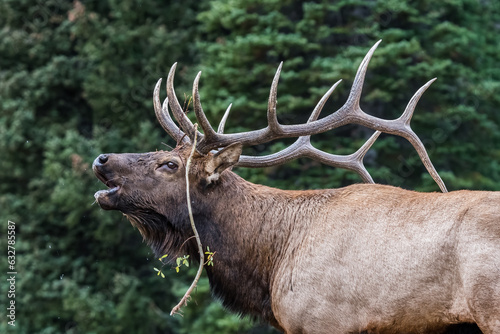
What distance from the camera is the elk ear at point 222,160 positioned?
17.0 ft

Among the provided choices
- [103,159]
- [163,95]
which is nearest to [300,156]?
[103,159]

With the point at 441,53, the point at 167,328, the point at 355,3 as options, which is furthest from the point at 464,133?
the point at 167,328

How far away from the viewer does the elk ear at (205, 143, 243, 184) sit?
5.18 meters

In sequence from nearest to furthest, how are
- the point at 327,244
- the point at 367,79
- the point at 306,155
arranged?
1. the point at 327,244
2. the point at 306,155
3. the point at 367,79

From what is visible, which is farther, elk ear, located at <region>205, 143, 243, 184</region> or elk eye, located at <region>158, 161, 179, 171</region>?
elk eye, located at <region>158, 161, 179, 171</region>

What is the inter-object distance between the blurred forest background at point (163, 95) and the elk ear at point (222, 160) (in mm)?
6504

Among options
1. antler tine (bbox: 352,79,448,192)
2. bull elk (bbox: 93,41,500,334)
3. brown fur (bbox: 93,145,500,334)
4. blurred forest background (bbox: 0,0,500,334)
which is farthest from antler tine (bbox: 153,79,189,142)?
blurred forest background (bbox: 0,0,500,334)

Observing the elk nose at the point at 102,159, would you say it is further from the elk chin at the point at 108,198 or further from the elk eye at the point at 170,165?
the elk eye at the point at 170,165

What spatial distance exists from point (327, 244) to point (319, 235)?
13cm

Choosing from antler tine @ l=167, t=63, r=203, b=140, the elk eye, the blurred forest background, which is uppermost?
antler tine @ l=167, t=63, r=203, b=140

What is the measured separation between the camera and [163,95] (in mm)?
15367

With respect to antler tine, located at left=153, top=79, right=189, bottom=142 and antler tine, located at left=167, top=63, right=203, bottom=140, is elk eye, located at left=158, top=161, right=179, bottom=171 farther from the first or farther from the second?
antler tine, located at left=153, top=79, right=189, bottom=142

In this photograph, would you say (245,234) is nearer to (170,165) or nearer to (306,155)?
(170,165)

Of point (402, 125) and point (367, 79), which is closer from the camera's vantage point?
point (402, 125)
